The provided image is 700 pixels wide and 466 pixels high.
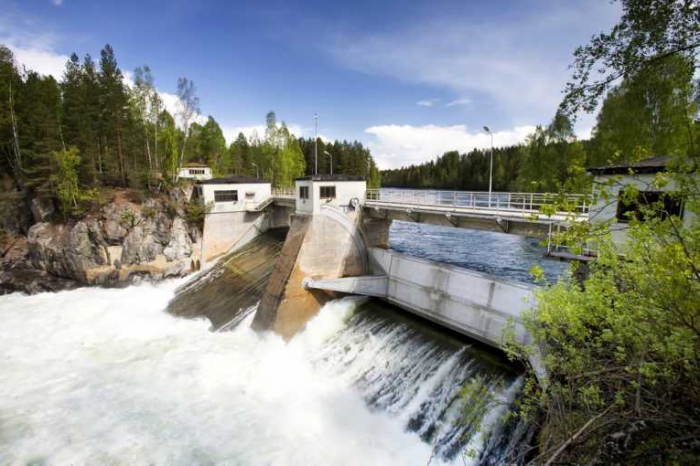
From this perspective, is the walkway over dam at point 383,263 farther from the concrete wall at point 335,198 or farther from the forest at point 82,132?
the forest at point 82,132

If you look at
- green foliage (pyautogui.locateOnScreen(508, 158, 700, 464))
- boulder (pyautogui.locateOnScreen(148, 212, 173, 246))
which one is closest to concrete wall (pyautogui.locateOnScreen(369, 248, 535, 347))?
green foliage (pyautogui.locateOnScreen(508, 158, 700, 464))

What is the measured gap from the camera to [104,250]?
28672 millimetres

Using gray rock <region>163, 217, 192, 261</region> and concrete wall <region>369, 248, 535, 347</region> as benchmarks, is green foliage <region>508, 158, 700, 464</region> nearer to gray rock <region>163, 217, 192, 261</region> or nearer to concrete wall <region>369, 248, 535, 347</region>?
concrete wall <region>369, 248, 535, 347</region>

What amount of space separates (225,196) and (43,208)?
617 inches

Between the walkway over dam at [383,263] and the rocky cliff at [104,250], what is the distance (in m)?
13.3

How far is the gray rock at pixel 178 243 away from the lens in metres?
30.1

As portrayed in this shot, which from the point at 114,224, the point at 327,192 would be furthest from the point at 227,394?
the point at 114,224

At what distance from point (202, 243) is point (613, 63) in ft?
105

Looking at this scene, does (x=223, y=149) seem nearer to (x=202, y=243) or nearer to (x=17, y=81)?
(x=17, y=81)

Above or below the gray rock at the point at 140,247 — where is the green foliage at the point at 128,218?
above

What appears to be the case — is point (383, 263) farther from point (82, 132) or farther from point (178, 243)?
point (82, 132)

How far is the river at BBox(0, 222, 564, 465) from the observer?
11711 mm

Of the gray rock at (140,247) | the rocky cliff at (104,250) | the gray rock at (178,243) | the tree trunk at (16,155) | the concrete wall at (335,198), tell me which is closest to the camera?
the concrete wall at (335,198)

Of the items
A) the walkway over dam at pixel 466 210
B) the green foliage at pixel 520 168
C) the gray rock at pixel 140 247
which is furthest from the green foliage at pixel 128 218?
the green foliage at pixel 520 168
